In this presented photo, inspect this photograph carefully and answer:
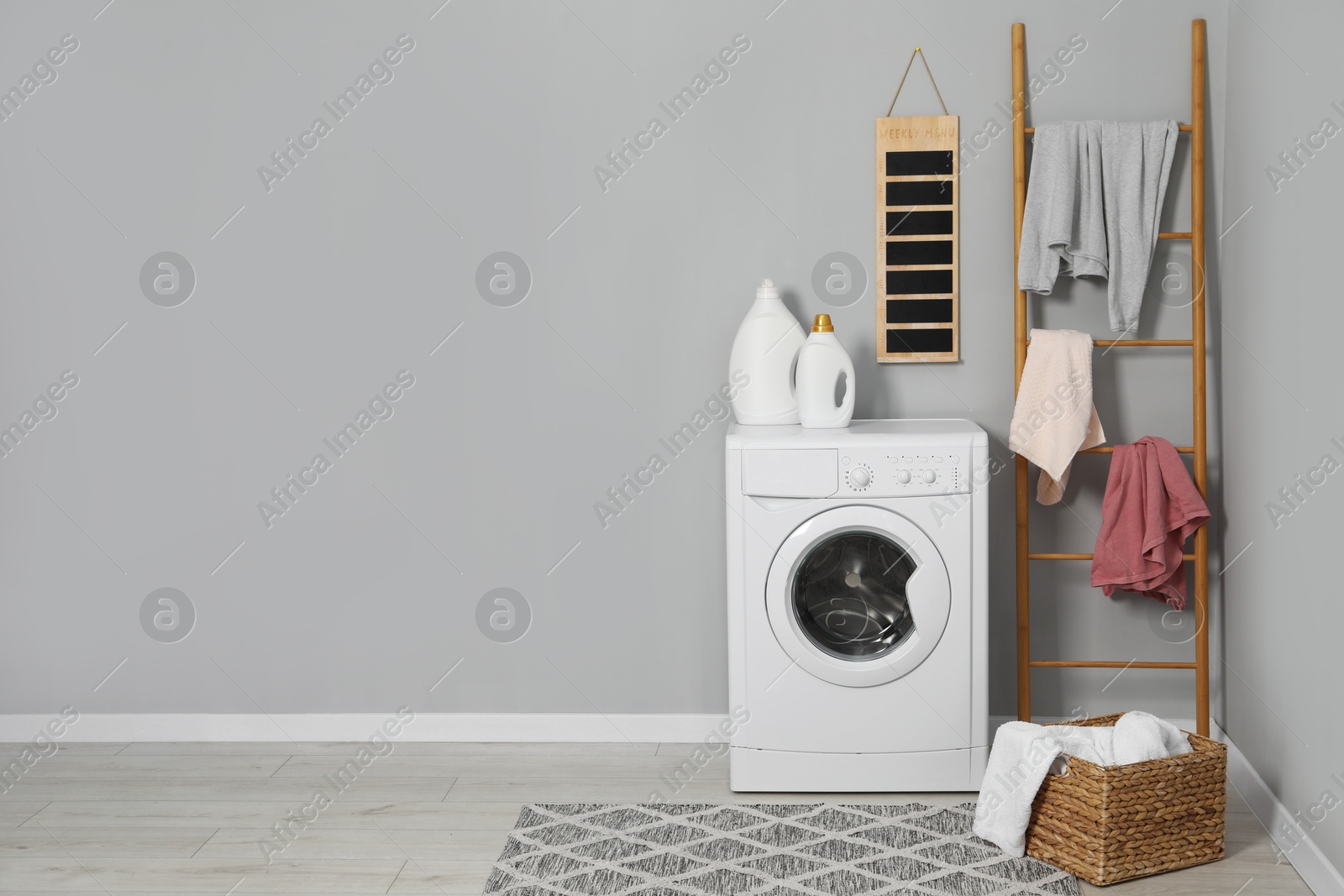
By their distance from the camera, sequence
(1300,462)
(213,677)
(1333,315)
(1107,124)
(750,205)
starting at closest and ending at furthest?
(1333,315) → (1300,462) → (1107,124) → (750,205) → (213,677)

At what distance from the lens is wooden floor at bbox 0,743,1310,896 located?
213 centimetres

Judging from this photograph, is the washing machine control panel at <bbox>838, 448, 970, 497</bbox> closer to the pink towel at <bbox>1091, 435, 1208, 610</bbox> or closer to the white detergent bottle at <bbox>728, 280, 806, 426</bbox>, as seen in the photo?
the white detergent bottle at <bbox>728, 280, 806, 426</bbox>

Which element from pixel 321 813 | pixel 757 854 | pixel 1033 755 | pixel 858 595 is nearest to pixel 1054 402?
pixel 858 595

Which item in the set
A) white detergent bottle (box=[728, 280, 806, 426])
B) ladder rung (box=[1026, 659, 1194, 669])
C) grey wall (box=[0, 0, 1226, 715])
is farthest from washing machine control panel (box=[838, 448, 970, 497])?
ladder rung (box=[1026, 659, 1194, 669])

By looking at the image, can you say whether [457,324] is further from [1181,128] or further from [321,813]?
[1181,128]

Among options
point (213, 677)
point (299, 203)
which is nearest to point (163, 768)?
point (213, 677)

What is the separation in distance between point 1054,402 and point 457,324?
1551 millimetres

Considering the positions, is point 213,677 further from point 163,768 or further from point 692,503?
point 692,503

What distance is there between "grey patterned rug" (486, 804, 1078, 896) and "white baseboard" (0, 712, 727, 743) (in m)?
0.42

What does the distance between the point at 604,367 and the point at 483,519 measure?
0.53m

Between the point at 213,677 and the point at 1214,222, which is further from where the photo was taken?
the point at 213,677

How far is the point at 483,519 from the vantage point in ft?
9.43

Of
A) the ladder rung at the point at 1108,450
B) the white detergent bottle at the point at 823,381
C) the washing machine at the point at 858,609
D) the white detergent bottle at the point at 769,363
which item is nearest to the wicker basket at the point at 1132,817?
the washing machine at the point at 858,609

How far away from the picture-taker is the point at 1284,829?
2.18 m
